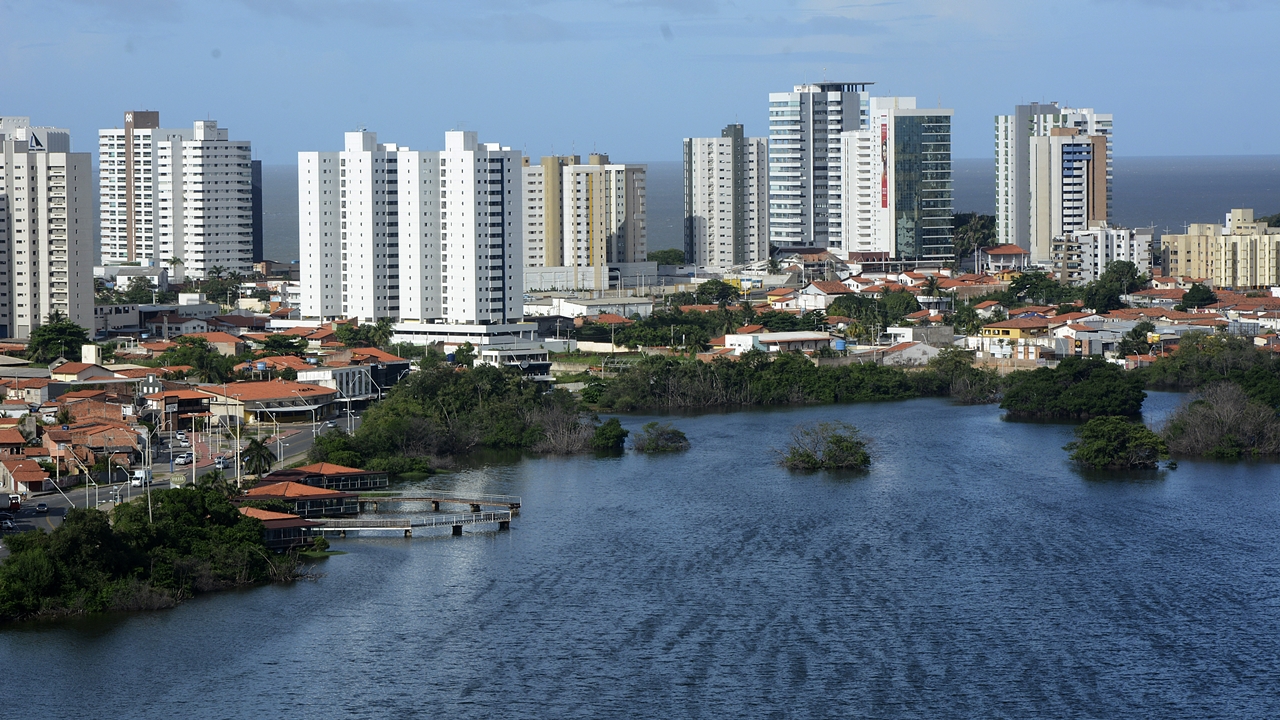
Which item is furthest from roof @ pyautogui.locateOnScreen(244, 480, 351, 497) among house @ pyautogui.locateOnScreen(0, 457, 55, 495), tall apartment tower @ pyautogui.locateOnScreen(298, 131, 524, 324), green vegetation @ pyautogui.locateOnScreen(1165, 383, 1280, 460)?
tall apartment tower @ pyautogui.locateOnScreen(298, 131, 524, 324)

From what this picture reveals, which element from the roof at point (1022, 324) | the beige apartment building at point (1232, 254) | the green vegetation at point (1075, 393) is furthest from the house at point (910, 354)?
the beige apartment building at point (1232, 254)

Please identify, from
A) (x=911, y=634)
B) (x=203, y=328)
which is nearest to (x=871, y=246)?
(x=203, y=328)

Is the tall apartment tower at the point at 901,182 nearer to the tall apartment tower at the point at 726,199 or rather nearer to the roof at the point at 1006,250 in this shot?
the roof at the point at 1006,250

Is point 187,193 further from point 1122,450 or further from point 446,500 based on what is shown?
point 1122,450

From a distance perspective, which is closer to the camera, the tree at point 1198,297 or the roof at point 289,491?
the roof at point 289,491

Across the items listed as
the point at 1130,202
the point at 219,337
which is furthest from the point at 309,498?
the point at 1130,202

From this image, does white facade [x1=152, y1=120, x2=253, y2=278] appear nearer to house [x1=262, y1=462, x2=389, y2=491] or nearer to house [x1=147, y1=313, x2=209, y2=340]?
→ house [x1=147, y1=313, x2=209, y2=340]

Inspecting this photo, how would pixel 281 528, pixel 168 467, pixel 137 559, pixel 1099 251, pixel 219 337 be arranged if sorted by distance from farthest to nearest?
pixel 1099 251, pixel 219 337, pixel 168 467, pixel 281 528, pixel 137 559
